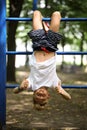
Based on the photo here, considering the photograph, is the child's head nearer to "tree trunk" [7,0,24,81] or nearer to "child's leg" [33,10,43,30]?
"child's leg" [33,10,43,30]

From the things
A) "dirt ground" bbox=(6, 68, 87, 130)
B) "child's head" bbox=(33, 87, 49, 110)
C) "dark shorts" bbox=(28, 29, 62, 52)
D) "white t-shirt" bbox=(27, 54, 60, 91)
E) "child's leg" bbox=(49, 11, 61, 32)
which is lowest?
"dirt ground" bbox=(6, 68, 87, 130)

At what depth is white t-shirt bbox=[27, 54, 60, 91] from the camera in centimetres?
383

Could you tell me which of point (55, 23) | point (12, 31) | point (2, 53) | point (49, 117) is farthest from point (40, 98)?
point (12, 31)

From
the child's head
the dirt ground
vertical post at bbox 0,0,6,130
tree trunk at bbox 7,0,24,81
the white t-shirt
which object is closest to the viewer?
the child's head

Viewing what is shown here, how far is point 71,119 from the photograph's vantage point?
5008 mm

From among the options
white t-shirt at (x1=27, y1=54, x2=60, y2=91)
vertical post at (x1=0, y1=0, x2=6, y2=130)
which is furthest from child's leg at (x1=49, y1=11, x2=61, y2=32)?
vertical post at (x1=0, y1=0, x2=6, y2=130)

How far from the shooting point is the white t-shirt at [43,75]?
3.83 m

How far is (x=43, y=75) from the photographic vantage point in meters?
3.84

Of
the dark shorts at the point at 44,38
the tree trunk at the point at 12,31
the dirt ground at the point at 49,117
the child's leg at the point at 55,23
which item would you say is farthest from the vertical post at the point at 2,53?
the tree trunk at the point at 12,31

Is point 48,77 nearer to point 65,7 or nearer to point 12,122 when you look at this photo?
point 12,122

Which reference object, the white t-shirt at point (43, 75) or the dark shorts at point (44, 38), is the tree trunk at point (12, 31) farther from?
the white t-shirt at point (43, 75)

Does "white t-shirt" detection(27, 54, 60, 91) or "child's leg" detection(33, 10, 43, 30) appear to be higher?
"child's leg" detection(33, 10, 43, 30)

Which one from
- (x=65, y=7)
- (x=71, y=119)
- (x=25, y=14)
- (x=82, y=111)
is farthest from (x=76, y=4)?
(x=71, y=119)

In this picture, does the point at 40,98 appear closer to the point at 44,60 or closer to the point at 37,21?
the point at 44,60
